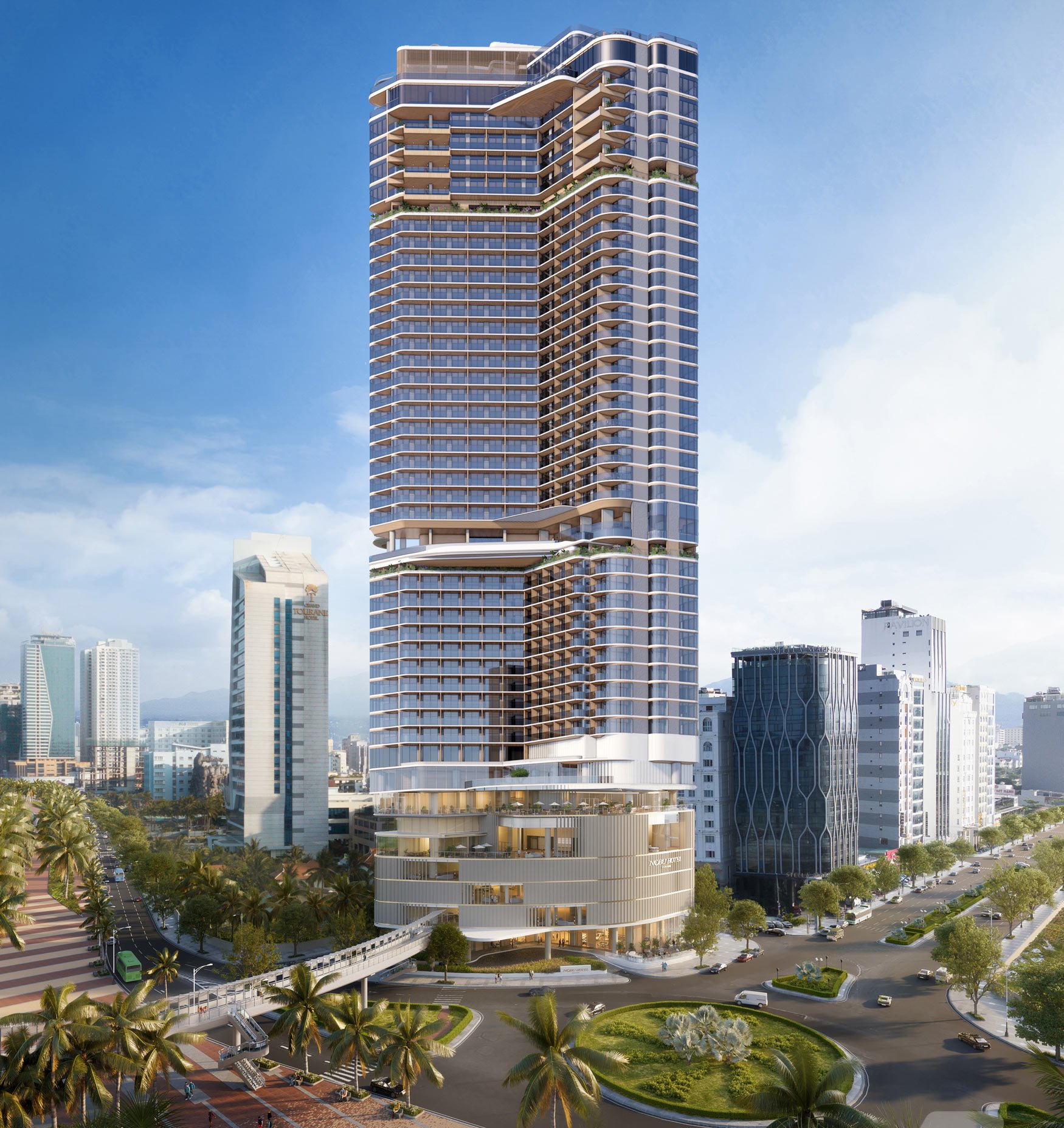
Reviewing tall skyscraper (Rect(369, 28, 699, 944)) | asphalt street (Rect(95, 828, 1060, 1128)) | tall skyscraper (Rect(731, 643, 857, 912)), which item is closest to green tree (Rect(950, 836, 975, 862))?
tall skyscraper (Rect(731, 643, 857, 912))

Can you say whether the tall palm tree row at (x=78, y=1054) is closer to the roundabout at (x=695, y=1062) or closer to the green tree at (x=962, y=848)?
the roundabout at (x=695, y=1062)

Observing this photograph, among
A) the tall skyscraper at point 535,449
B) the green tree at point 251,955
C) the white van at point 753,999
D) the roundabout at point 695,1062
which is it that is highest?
the tall skyscraper at point 535,449

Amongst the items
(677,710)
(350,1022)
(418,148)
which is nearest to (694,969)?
(677,710)

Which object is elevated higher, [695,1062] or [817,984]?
[695,1062]

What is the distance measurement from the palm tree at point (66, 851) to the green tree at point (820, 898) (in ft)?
313

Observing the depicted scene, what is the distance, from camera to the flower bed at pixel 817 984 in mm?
88625

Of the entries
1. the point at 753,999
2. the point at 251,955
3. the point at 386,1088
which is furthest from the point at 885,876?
the point at 386,1088

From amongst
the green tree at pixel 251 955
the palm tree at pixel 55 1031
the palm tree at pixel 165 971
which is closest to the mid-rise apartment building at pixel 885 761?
the green tree at pixel 251 955

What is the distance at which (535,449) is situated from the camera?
13850 centimetres

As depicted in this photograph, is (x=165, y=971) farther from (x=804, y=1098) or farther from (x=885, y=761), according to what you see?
(x=885, y=761)

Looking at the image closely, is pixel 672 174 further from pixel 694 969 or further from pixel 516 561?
pixel 694 969

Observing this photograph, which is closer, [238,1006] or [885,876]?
[238,1006]

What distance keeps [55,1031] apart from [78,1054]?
6.24 ft

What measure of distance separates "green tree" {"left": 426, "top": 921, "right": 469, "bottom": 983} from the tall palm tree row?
153 feet
